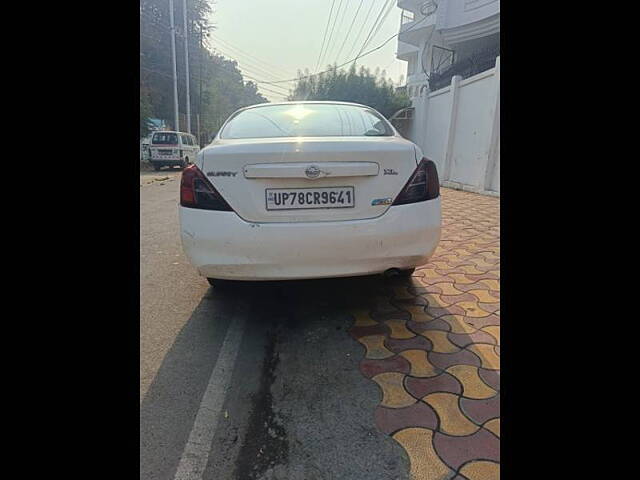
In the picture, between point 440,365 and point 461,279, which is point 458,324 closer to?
point 440,365

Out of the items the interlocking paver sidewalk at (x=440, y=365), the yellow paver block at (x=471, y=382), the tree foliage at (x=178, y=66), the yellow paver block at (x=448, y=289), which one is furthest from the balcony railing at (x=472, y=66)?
the tree foliage at (x=178, y=66)

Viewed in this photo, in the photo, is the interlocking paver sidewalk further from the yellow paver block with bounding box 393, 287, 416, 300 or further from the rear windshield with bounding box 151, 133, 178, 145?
the rear windshield with bounding box 151, 133, 178, 145

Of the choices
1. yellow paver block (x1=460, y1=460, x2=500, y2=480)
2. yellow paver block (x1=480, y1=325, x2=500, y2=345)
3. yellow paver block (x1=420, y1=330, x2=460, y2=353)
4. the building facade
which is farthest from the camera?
the building facade

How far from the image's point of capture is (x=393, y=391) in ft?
5.79

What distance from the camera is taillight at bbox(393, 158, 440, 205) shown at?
213 centimetres

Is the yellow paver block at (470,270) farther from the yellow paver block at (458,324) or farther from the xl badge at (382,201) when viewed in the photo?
the xl badge at (382,201)

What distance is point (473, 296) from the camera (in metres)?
2.82

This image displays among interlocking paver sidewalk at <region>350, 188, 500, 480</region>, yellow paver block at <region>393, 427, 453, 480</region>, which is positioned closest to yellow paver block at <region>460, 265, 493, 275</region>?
interlocking paver sidewalk at <region>350, 188, 500, 480</region>

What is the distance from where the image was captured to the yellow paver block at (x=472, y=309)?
2.53 metres

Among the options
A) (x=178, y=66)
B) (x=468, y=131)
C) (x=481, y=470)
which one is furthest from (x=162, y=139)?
(x=481, y=470)

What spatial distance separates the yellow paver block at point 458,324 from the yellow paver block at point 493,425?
0.77 m

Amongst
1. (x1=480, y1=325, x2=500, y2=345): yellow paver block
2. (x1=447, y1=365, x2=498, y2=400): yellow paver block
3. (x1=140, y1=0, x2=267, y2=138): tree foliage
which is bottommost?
(x1=447, y1=365, x2=498, y2=400): yellow paver block
